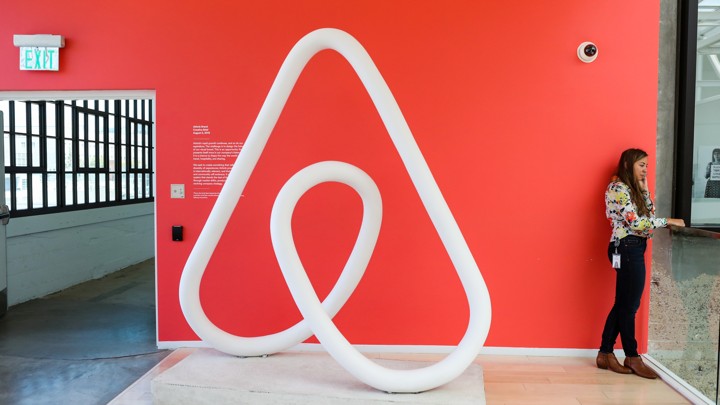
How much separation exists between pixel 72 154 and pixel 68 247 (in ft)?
3.81

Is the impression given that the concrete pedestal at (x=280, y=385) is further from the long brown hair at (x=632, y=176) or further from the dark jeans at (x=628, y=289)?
the long brown hair at (x=632, y=176)

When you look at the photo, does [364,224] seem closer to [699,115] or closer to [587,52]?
[587,52]

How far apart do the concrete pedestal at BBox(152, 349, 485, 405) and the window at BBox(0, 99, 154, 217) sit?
3418 mm

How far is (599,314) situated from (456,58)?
216 centimetres

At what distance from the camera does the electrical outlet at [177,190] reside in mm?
3914

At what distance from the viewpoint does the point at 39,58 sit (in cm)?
385

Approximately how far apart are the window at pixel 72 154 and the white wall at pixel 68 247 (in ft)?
0.51

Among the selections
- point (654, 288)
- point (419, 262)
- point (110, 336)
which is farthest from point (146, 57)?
point (654, 288)

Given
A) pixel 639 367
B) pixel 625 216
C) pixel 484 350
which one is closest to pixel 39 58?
pixel 484 350

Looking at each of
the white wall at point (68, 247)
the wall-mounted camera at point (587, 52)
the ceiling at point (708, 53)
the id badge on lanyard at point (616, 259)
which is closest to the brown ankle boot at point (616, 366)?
the id badge on lanyard at point (616, 259)

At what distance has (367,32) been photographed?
3.78m

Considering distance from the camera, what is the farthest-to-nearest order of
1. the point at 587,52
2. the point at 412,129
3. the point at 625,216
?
the point at 412,129
the point at 587,52
the point at 625,216

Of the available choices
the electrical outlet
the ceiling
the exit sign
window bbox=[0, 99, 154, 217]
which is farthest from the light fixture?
the ceiling

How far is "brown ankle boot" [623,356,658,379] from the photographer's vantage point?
3.44 metres
